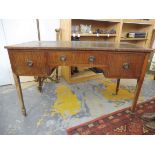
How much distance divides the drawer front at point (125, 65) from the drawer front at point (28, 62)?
57 centimetres

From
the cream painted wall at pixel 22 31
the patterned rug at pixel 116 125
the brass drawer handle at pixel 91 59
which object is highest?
the cream painted wall at pixel 22 31

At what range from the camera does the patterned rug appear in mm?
1133

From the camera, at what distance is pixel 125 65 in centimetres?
108

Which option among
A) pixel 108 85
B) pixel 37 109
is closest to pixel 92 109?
pixel 37 109

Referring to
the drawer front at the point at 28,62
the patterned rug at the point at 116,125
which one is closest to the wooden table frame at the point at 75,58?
the drawer front at the point at 28,62

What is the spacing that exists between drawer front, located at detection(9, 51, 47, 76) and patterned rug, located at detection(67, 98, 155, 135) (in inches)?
23.6

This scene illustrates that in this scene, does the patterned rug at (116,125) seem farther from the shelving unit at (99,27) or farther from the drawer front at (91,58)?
the shelving unit at (99,27)

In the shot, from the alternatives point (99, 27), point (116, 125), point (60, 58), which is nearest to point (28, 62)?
point (60, 58)

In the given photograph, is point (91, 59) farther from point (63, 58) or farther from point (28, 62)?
point (28, 62)

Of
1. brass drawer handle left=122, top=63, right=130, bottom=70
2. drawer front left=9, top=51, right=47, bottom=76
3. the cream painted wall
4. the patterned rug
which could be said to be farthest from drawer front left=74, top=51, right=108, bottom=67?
the cream painted wall

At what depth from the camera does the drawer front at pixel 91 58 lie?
1052 millimetres

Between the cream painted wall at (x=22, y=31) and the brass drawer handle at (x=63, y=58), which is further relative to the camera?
the cream painted wall at (x=22, y=31)

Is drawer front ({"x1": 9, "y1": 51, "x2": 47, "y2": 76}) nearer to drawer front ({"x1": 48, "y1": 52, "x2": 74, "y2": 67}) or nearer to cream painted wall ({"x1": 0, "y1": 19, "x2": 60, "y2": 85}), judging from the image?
drawer front ({"x1": 48, "y1": 52, "x2": 74, "y2": 67})
